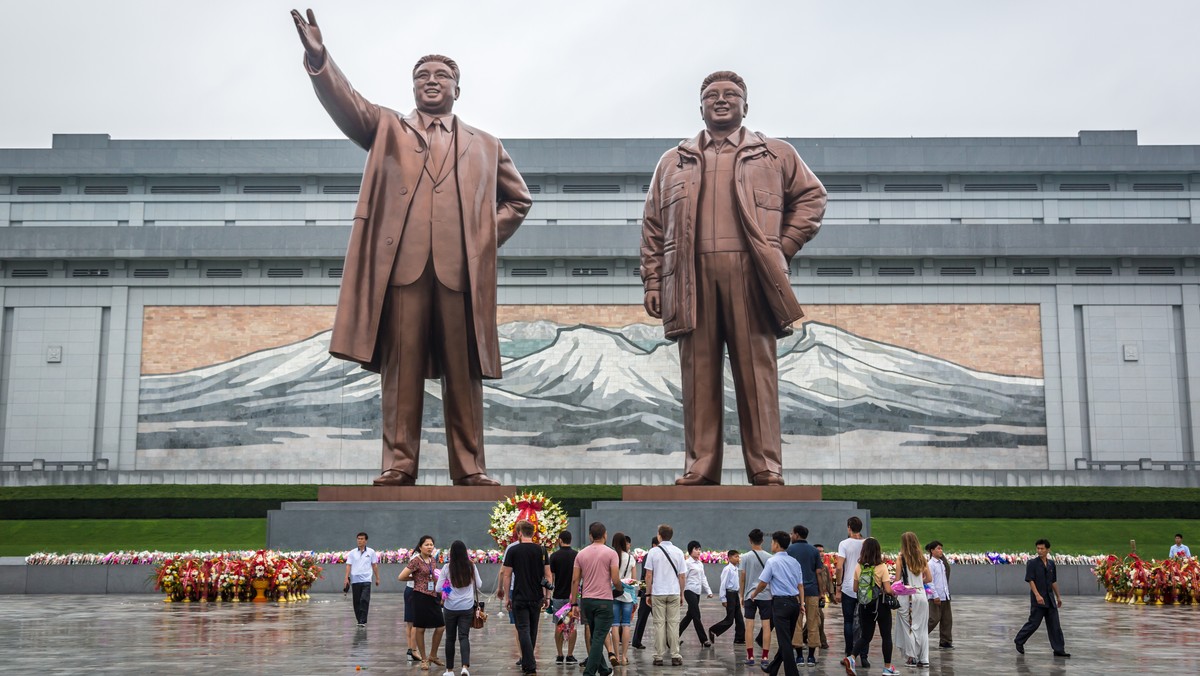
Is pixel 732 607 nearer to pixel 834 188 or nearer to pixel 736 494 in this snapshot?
pixel 736 494

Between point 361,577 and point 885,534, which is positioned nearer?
point 361,577

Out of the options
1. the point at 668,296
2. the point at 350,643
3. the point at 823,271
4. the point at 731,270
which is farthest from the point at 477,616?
the point at 823,271

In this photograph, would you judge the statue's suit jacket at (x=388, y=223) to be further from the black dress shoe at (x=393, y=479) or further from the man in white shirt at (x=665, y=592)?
the man in white shirt at (x=665, y=592)

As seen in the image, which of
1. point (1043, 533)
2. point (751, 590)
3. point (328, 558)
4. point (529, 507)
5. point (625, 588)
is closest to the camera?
point (625, 588)

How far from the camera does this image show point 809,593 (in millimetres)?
8531

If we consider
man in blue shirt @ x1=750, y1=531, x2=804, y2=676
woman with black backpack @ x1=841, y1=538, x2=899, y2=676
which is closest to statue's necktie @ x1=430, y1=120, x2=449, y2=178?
man in blue shirt @ x1=750, y1=531, x2=804, y2=676

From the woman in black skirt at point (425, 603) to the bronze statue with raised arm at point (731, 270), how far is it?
5.21 metres

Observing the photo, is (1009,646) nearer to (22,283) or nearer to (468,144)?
(468,144)

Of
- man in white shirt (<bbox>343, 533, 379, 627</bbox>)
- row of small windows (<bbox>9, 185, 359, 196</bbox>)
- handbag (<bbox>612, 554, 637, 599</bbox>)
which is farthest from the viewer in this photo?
row of small windows (<bbox>9, 185, 359, 196</bbox>)

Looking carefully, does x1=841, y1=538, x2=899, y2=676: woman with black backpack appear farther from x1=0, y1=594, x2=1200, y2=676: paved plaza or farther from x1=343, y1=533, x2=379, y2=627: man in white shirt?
x1=343, y1=533, x2=379, y2=627: man in white shirt

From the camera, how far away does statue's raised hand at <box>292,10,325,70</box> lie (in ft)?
38.4

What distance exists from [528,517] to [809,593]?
3345 mm

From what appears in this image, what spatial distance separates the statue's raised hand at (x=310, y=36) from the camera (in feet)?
38.4

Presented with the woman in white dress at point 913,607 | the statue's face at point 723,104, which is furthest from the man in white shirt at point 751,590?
the statue's face at point 723,104
